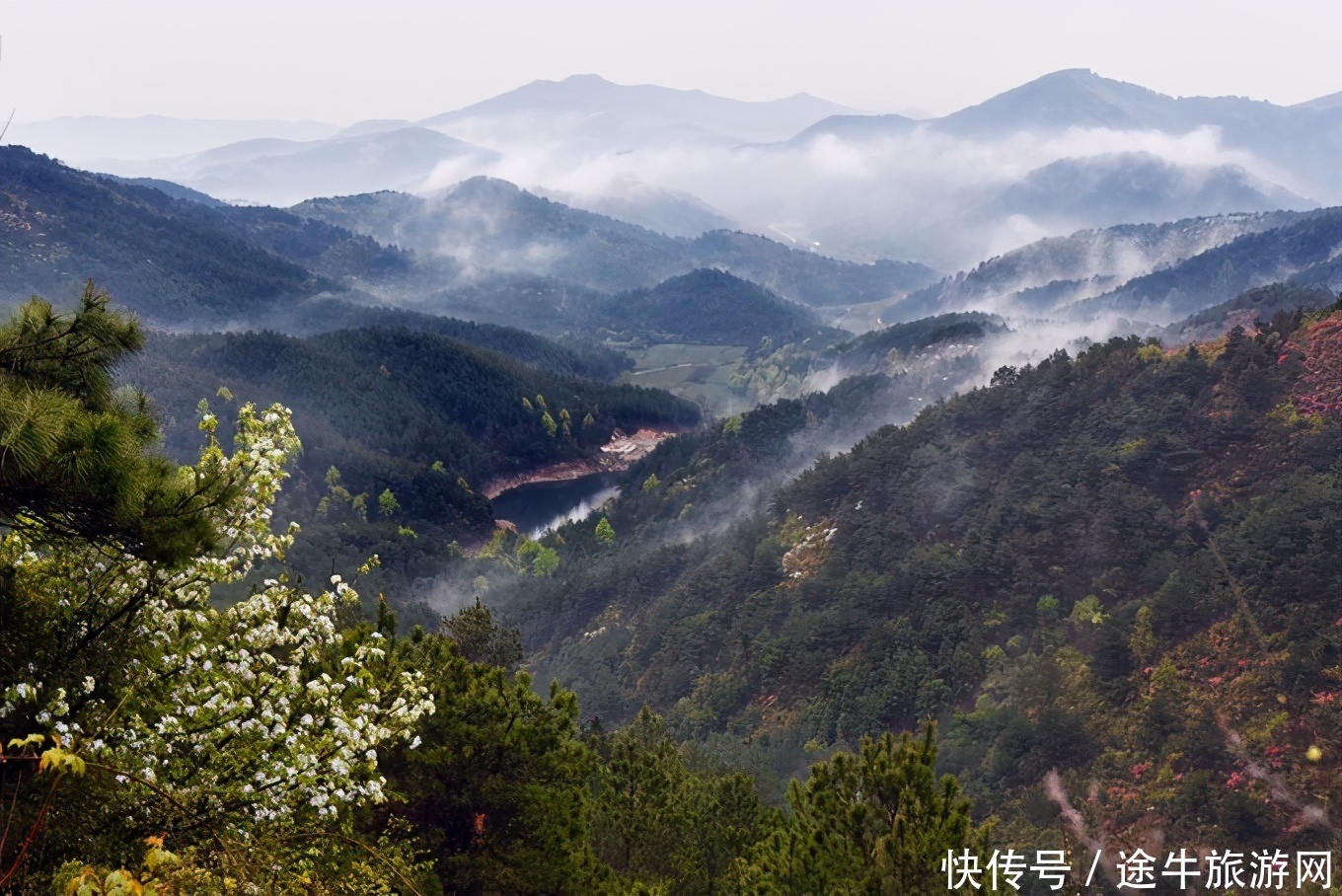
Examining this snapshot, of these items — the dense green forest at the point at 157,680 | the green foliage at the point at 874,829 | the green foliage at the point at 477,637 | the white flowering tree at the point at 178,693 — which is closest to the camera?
the dense green forest at the point at 157,680

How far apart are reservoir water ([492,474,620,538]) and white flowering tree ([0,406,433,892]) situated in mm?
139492

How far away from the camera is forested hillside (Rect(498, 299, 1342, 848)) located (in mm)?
35938

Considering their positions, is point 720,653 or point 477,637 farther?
point 720,653

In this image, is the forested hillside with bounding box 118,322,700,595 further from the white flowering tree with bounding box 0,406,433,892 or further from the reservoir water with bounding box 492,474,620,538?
the white flowering tree with bounding box 0,406,433,892

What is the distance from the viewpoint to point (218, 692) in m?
11.7

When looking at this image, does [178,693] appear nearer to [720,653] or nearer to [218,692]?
[218,692]

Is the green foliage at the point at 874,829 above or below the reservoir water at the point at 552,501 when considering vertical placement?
above

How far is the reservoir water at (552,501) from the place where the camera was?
160250 millimetres

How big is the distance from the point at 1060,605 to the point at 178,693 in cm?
5232

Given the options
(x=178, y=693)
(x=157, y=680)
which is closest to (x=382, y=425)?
(x=157, y=680)

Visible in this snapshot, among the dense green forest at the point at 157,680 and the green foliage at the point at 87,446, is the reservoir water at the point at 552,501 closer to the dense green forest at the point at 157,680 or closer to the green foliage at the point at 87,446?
the dense green forest at the point at 157,680

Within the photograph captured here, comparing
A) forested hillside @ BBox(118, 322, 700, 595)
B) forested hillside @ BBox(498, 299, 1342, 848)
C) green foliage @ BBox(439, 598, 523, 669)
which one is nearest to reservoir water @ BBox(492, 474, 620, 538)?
forested hillside @ BBox(118, 322, 700, 595)

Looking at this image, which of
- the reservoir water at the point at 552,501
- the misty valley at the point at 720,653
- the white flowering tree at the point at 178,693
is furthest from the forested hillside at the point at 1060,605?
the reservoir water at the point at 552,501

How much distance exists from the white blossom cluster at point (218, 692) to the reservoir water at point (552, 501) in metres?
139
